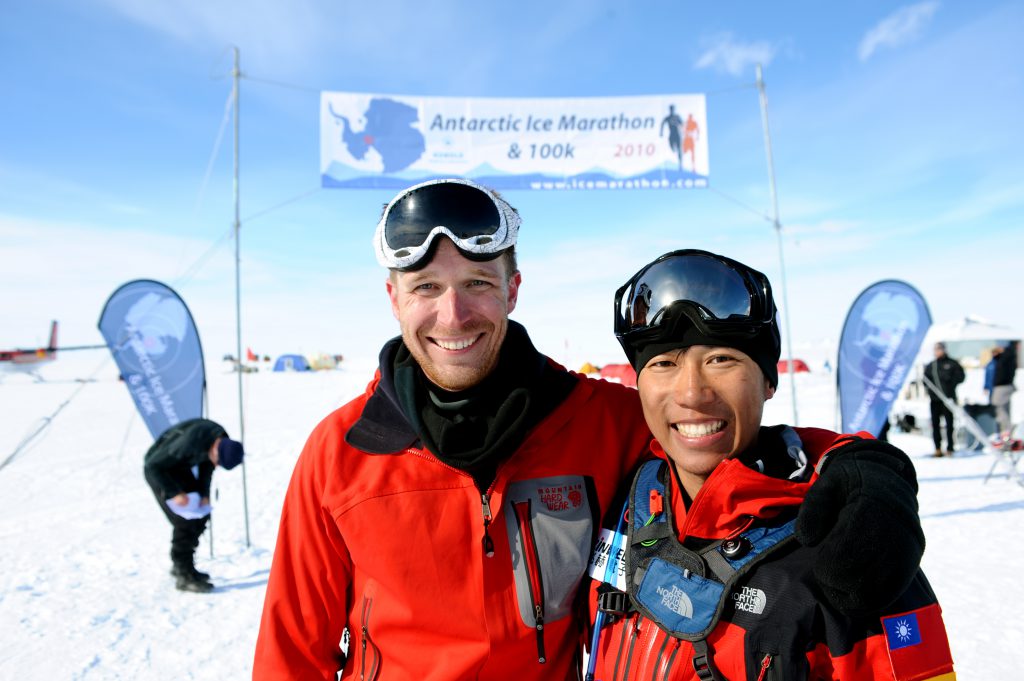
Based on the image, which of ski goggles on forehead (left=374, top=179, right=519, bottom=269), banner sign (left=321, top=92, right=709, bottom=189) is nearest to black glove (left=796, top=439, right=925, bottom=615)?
ski goggles on forehead (left=374, top=179, right=519, bottom=269)

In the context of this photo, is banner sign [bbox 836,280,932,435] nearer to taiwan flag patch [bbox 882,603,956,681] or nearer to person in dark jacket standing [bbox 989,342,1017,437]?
person in dark jacket standing [bbox 989,342,1017,437]

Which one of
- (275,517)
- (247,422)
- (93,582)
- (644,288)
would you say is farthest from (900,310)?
(247,422)

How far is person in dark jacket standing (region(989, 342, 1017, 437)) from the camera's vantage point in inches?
372

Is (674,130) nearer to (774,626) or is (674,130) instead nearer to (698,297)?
(698,297)

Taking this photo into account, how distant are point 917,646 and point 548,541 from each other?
0.90 meters

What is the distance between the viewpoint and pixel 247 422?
1510cm

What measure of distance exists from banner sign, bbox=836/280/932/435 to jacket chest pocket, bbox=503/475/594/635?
6561 millimetres

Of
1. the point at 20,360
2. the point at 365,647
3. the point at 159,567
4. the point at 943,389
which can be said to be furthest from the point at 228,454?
the point at 20,360

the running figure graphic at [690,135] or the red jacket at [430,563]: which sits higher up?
the running figure graphic at [690,135]

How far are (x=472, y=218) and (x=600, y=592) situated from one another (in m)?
1.20

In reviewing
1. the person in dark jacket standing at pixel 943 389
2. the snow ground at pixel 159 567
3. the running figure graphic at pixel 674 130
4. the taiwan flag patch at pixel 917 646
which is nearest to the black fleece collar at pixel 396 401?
the taiwan flag patch at pixel 917 646

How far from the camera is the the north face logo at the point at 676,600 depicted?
139 centimetres

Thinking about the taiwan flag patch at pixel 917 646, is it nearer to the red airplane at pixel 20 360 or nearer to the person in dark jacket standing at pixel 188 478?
the person in dark jacket standing at pixel 188 478

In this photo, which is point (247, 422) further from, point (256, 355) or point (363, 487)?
point (256, 355)
